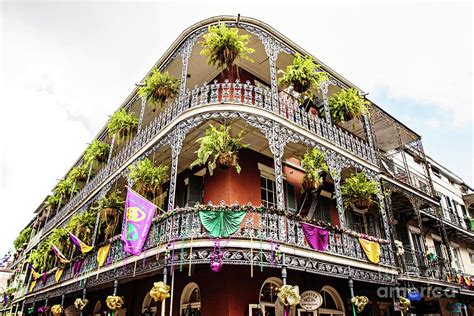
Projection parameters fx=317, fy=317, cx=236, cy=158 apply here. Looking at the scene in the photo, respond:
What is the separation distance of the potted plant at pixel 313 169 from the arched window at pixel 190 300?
4.68m

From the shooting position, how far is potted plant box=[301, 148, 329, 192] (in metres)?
10.0

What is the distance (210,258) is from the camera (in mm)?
7266

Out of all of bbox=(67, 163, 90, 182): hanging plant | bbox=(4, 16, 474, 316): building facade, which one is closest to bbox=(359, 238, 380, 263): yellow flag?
bbox=(4, 16, 474, 316): building facade

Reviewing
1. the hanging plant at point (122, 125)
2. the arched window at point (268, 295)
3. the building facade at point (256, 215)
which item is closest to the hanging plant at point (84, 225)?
the building facade at point (256, 215)

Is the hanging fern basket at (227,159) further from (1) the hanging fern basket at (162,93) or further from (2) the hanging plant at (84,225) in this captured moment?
(2) the hanging plant at (84,225)

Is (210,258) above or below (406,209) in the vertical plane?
below

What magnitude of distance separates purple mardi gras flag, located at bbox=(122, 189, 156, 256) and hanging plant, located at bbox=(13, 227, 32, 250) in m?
27.7

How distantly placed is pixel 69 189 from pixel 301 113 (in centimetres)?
1542

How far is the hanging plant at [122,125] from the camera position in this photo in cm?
1360

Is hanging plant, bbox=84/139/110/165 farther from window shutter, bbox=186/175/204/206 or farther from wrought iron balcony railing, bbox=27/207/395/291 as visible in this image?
wrought iron balcony railing, bbox=27/207/395/291

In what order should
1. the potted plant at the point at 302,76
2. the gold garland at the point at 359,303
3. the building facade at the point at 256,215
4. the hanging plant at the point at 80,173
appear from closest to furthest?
the building facade at the point at 256,215
the gold garland at the point at 359,303
the potted plant at the point at 302,76
the hanging plant at the point at 80,173

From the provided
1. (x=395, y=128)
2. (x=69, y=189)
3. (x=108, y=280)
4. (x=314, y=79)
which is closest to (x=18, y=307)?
(x=69, y=189)

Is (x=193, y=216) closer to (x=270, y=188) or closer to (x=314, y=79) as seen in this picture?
(x=270, y=188)

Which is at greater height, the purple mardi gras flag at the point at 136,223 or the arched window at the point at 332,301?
the purple mardi gras flag at the point at 136,223
